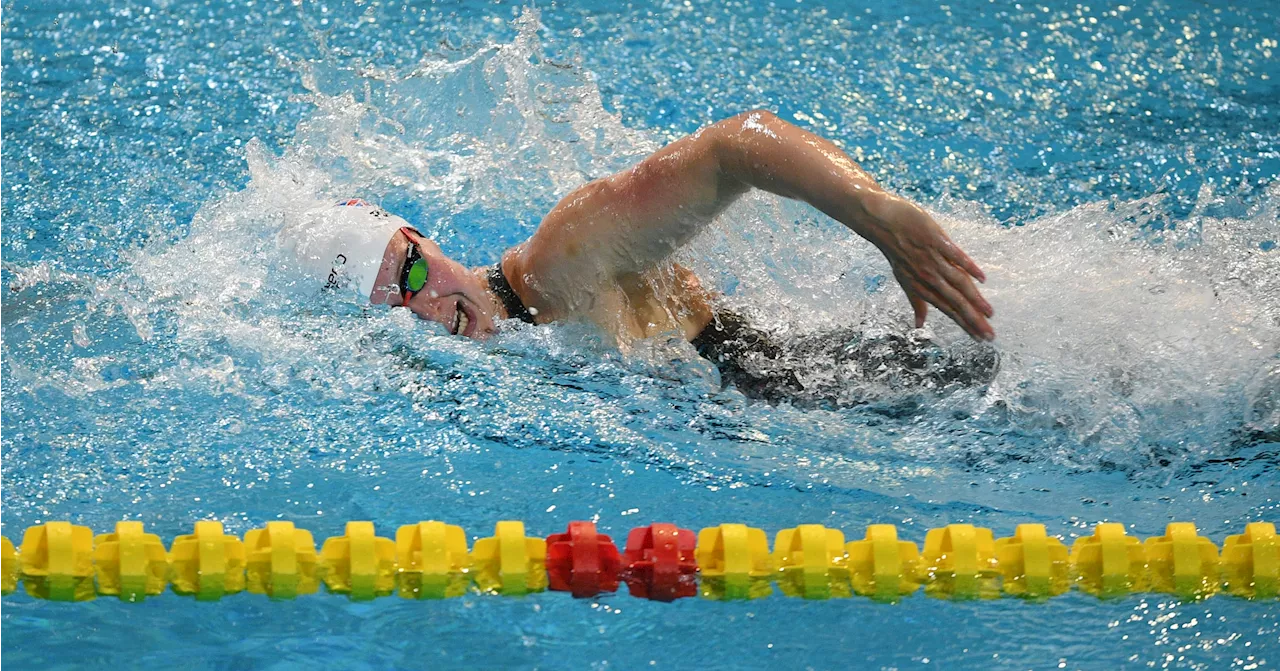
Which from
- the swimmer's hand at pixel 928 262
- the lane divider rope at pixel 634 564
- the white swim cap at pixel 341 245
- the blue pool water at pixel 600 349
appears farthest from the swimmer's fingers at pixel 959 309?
the white swim cap at pixel 341 245

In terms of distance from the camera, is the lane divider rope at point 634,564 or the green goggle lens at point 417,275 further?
the green goggle lens at point 417,275

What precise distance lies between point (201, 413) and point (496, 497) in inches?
25.8


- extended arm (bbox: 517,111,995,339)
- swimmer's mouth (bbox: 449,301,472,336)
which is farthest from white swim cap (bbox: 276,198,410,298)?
extended arm (bbox: 517,111,995,339)

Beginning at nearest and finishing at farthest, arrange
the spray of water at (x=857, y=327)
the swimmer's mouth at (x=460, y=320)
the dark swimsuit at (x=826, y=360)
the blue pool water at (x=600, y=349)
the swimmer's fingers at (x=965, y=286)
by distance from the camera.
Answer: the swimmer's fingers at (x=965, y=286) < the blue pool water at (x=600, y=349) < the spray of water at (x=857, y=327) < the dark swimsuit at (x=826, y=360) < the swimmer's mouth at (x=460, y=320)

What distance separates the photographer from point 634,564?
1847 millimetres

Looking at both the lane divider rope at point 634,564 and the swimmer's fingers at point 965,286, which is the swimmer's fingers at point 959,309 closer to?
the swimmer's fingers at point 965,286

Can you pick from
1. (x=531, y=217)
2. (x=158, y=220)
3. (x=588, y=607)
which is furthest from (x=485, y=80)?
(x=588, y=607)

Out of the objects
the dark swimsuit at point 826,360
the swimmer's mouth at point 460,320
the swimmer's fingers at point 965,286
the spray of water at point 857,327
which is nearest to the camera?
the swimmer's fingers at point 965,286

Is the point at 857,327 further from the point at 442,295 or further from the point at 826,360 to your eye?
the point at 442,295

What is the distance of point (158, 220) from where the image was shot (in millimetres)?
3357

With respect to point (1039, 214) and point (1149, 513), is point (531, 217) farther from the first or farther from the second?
point (1149, 513)

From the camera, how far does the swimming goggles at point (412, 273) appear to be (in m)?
2.46

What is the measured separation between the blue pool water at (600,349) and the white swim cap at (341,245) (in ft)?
0.31

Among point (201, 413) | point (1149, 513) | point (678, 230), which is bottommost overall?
point (1149, 513)
